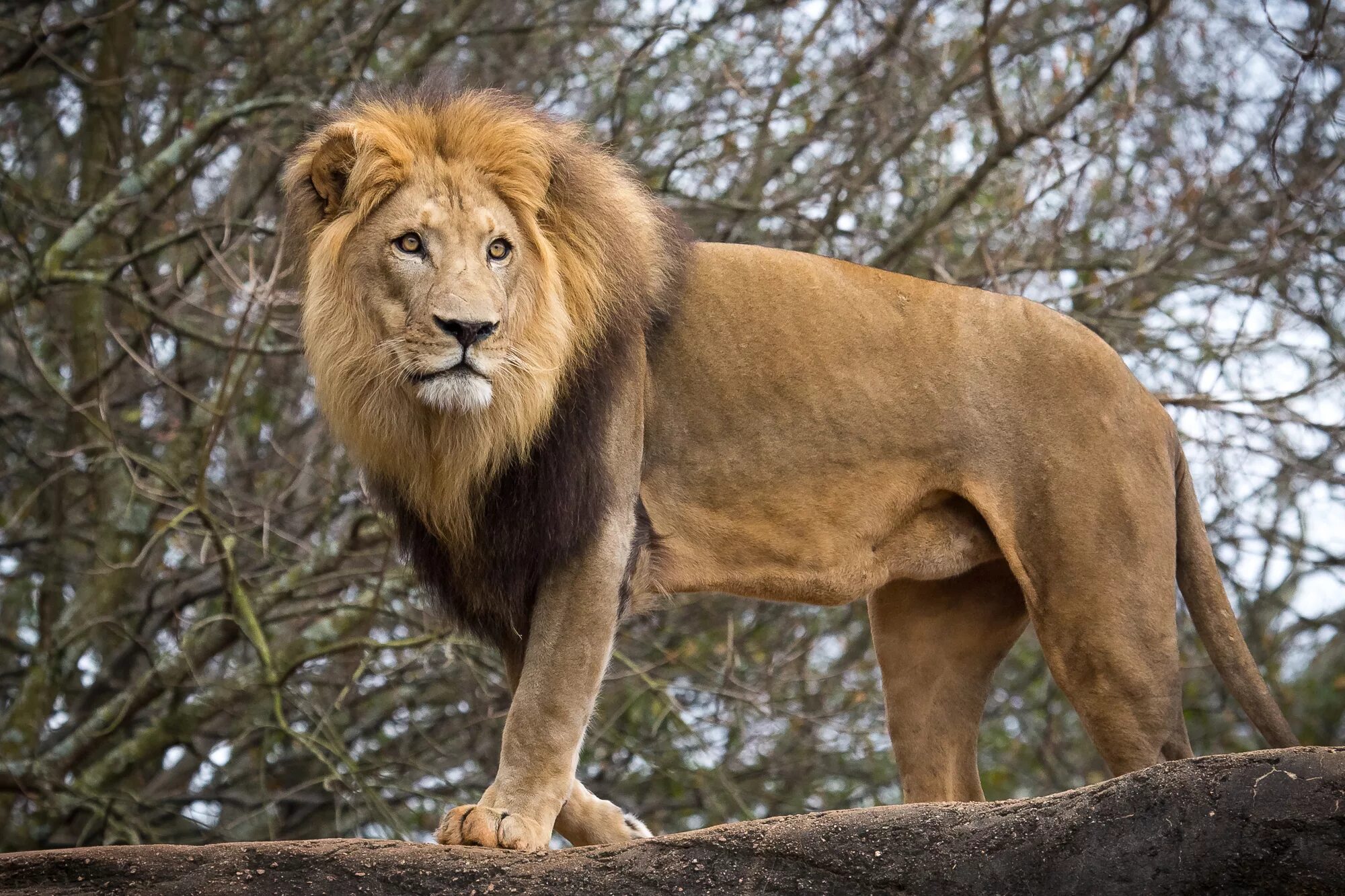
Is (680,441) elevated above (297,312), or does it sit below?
below

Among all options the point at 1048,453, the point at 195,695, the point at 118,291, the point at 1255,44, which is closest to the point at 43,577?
the point at 195,695

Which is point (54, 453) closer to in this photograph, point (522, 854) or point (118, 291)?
point (118, 291)

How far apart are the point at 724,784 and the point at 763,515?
332cm

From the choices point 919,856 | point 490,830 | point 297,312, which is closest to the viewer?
point 919,856

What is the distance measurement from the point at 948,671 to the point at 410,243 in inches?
80.0

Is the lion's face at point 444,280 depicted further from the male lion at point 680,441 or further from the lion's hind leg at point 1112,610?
the lion's hind leg at point 1112,610

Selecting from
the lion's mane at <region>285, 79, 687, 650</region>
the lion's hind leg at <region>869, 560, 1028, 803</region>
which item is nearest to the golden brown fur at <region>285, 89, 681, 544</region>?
the lion's mane at <region>285, 79, 687, 650</region>

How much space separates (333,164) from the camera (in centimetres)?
379

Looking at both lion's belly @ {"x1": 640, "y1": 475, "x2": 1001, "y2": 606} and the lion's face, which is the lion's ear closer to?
the lion's face

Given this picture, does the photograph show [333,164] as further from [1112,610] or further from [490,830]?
Result: [1112,610]

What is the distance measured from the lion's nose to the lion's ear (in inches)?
21.0

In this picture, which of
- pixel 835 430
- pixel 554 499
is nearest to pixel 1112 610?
pixel 835 430

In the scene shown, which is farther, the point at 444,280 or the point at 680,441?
the point at 680,441

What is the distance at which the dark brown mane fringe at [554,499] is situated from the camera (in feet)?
12.3
